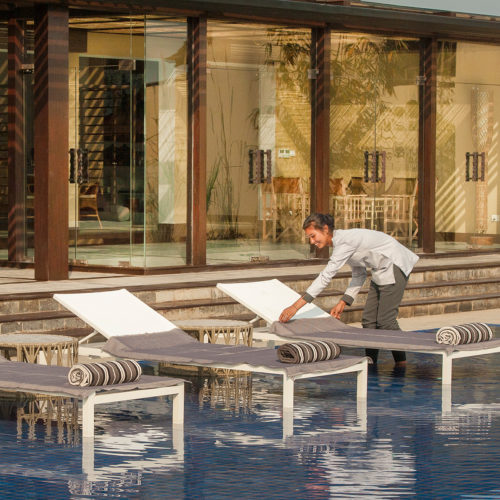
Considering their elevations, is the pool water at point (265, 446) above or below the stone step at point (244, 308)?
below

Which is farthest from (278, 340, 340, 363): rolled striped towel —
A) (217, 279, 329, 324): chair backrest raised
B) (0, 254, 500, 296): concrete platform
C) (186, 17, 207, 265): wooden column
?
(186, 17, 207, 265): wooden column

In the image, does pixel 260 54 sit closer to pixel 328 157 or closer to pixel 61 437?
pixel 328 157

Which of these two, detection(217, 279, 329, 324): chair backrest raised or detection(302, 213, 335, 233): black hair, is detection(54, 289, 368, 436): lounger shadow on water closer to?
detection(217, 279, 329, 324): chair backrest raised

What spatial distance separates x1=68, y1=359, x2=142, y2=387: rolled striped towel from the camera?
785 cm

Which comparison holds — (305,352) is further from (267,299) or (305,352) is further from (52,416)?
(267,299)

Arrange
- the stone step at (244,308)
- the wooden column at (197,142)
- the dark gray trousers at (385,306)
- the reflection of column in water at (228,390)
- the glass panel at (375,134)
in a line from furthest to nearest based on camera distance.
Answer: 1. the glass panel at (375,134)
2. the wooden column at (197,142)
3. the stone step at (244,308)
4. the dark gray trousers at (385,306)
5. the reflection of column in water at (228,390)

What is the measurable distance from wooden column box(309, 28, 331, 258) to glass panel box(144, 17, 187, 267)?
190 cm

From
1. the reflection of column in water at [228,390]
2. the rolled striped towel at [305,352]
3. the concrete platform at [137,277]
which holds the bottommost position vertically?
the reflection of column in water at [228,390]

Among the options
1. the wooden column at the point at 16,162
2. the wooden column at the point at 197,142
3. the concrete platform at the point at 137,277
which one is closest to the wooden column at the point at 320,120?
the concrete platform at the point at 137,277

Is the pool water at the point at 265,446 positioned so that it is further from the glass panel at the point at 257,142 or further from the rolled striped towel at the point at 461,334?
the glass panel at the point at 257,142

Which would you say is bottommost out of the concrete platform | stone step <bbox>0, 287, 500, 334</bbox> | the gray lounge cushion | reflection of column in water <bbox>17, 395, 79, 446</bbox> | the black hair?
reflection of column in water <bbox>17, 395, 79, 446</bbox>

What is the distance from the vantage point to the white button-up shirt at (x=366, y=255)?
10281 millimetres

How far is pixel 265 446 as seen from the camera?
762 cm

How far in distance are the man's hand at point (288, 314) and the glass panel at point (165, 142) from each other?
4213 millimetres
